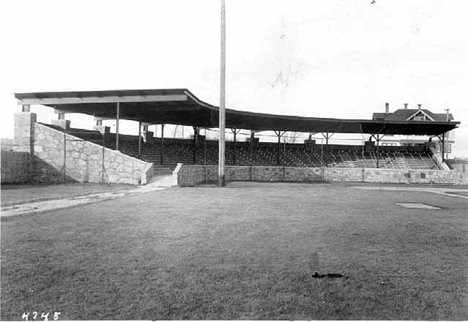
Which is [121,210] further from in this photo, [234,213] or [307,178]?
[307,178]

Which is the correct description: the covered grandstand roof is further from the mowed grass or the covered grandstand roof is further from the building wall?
the mowed grass

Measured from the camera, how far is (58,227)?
21.9 feet

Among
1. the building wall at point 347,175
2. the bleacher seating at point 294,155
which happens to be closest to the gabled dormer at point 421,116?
the bleacher seating at point 294,155

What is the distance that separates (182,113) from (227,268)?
920 inches

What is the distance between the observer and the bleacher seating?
34.4 m

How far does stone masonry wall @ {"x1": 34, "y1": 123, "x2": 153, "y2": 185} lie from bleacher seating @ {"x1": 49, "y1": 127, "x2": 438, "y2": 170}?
11739mm

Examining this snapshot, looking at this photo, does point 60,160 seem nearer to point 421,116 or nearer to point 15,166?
point 15,166

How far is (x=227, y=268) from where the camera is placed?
4.55 m

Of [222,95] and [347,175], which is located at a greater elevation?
[222,95]

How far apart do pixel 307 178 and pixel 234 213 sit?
25901 mm

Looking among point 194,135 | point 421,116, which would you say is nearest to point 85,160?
point 194,135

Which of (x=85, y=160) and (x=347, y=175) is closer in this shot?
(x=85, y=160)

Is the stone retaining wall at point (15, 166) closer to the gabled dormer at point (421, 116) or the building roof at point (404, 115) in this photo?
the gabled dormer at point (421, 116)

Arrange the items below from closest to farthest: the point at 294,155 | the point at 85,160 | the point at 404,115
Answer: the point at 85,160 < the point at 294,155 < the point at 404,115
